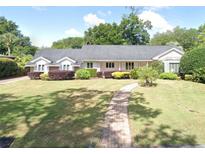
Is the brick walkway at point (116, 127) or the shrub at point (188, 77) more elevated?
the shrub at point (188, 77)

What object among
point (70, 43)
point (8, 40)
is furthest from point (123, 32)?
point (70, 43)

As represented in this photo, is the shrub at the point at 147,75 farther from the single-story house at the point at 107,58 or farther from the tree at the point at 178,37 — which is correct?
the tree at the point at 178,37

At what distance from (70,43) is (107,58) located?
44.4 m

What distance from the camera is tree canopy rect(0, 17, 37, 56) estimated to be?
2237 inches

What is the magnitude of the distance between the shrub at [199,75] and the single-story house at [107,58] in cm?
917

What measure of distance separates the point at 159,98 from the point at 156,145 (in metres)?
7.04

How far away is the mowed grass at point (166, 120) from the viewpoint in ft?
22.5

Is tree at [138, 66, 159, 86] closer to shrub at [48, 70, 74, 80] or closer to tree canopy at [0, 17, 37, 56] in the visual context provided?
shrub at [48, 70, 74, 80]

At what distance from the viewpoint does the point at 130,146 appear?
6379 mm

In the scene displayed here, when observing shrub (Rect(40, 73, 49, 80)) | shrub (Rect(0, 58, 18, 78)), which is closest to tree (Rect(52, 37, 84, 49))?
shrub (Rect(0, 58, 18, 78))

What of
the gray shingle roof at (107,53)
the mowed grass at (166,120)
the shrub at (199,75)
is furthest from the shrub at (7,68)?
the mowed grass at (166,120)

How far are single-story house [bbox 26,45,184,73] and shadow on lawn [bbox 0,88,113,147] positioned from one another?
2113cm
